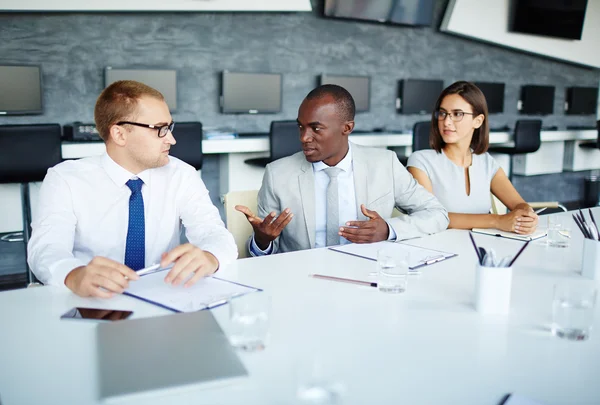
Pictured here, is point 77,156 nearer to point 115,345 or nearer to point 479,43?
point 115,345

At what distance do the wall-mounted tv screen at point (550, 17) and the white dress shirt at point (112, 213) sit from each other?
5.54 meters

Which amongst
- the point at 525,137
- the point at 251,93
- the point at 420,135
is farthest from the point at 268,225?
the point at 525,137

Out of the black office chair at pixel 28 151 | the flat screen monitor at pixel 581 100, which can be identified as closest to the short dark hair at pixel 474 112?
the black office chair at pixel 28 151

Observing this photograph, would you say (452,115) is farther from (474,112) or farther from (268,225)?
(268,225)

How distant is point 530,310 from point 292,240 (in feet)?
3.23

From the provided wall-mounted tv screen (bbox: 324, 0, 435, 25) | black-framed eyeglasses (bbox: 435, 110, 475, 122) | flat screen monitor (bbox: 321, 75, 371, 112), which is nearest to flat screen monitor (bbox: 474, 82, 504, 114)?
wall-mounted tv screen (bbox: 324, 0, 435, 25)

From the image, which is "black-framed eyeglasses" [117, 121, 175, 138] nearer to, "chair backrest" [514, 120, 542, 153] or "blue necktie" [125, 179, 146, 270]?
"blue necktie" [125, 179, 146, 270]

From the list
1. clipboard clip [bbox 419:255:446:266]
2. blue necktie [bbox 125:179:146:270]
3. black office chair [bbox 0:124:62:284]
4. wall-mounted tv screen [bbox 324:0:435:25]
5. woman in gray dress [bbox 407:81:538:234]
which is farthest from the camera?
wall-mounted tv screen [bbox 324:0:435:25]

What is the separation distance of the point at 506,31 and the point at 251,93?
3159 mm

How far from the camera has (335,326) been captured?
107cm

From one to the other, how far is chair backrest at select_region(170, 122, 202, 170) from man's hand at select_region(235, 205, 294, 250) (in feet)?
7.09

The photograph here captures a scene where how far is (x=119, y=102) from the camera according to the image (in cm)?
171

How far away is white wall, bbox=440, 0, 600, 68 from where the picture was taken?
5949 millimetres

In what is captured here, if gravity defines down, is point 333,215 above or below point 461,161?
below
